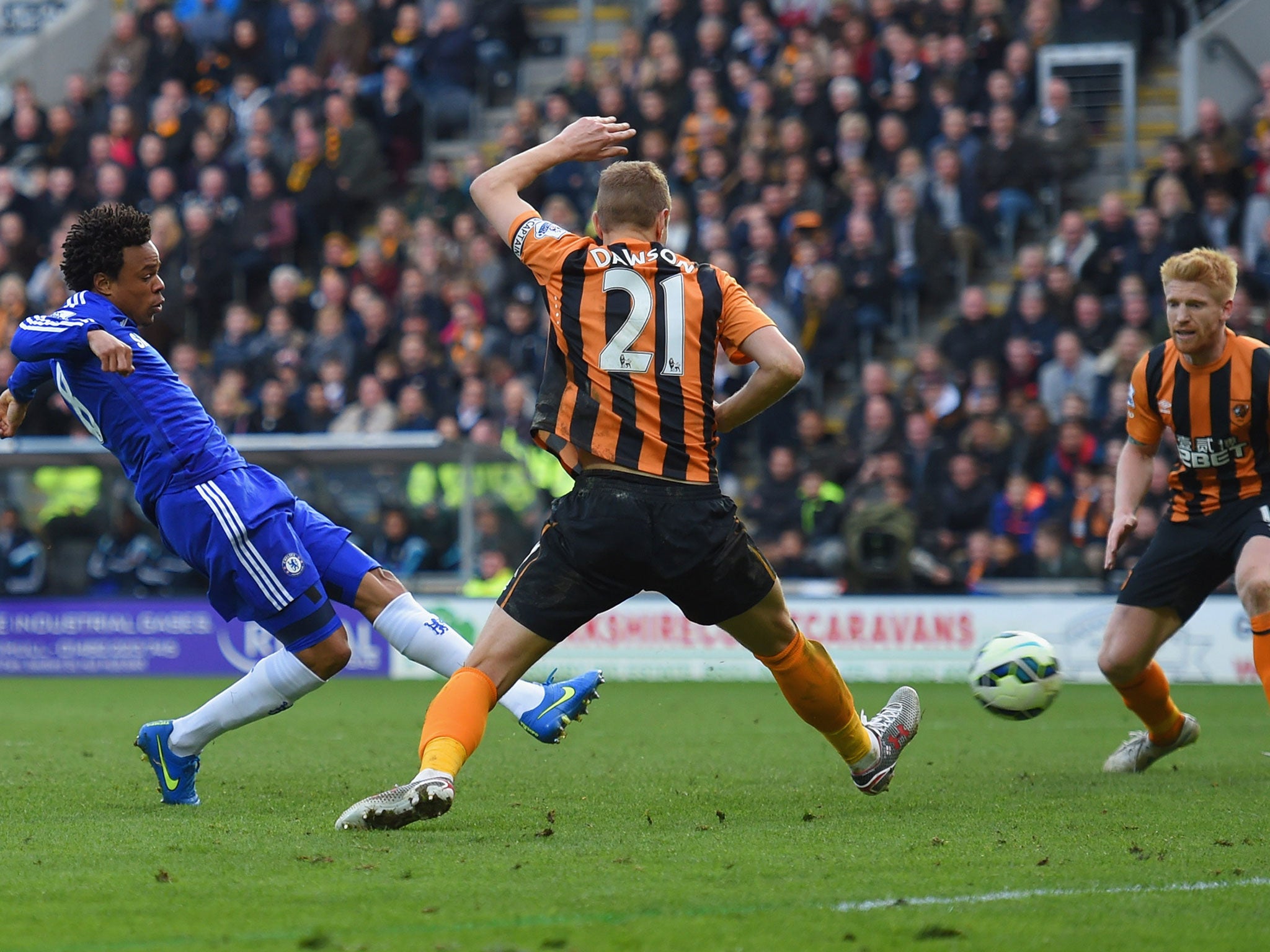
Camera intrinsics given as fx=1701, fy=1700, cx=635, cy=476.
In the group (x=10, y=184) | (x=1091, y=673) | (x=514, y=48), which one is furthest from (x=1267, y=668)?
(x=10, y=184)

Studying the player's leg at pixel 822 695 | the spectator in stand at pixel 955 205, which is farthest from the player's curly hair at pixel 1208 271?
the spectator in stand at pixel 955 205

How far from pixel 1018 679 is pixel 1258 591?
41.0 inches

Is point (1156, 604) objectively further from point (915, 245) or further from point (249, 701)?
point (915, 245)

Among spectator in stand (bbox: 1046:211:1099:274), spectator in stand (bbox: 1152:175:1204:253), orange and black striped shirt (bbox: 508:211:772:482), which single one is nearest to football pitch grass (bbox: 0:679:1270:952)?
orange and black striped shirt (bbox: 508:211:772:482)

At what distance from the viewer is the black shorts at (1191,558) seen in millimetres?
7211

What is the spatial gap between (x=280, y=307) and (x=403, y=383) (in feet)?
7.53

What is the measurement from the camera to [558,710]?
19.3ft

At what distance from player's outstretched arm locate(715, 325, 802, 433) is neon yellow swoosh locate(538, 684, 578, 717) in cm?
110

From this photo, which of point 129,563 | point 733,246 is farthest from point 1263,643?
point 129,563

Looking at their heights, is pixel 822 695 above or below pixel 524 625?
below

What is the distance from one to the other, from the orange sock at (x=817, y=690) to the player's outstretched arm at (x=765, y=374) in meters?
0.87

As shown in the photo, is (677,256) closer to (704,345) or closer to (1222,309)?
(704,345)

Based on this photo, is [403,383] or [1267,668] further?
[403,383]

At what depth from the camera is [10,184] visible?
21.0 m
